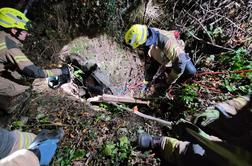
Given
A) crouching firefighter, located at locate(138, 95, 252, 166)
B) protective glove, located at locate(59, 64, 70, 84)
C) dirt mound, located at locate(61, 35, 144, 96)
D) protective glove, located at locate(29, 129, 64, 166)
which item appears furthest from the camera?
dirt mound, located at locate(61, 35, 144, 96)

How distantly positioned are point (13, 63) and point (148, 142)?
9.64 feet

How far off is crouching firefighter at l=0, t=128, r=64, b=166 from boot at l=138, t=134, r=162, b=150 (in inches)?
50.5

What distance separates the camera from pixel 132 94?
20.6 feet

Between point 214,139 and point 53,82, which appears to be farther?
point 53,82

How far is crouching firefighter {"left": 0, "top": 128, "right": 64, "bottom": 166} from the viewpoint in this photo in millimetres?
2998

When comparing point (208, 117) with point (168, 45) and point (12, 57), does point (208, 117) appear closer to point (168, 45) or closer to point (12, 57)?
point (168, 45)

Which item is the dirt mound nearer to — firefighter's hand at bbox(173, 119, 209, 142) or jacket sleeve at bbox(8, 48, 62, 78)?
jacket sleeve at bbox(8, 48, 62, 78)

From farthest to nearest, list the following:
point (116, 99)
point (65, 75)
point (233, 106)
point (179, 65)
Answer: point (65, 75), point (116, 99), point (179, 65), point (233, 106)

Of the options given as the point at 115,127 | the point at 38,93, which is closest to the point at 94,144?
the point at 115,127

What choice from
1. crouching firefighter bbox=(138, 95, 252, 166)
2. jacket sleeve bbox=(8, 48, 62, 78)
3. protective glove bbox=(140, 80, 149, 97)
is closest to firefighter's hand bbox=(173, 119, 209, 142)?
crouching firefighter bbox=(138, 95, 252, 166)

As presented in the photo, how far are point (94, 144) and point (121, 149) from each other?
1.57ft

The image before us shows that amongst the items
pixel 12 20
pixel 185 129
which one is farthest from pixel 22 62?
pixel 185 129

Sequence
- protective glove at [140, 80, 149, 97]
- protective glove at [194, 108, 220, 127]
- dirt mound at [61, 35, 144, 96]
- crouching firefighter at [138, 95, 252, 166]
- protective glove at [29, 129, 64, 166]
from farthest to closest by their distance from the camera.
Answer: dirt mound at [61, 35, 144, 96] < protective glove at [140, 80, 149, 97] < protective glove at [29, 129, 64, 166] < protective glove at [194, 108, 220, 127] < crouching firefighter at [138, 95, 252, 166]

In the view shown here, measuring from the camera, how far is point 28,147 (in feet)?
11.9
